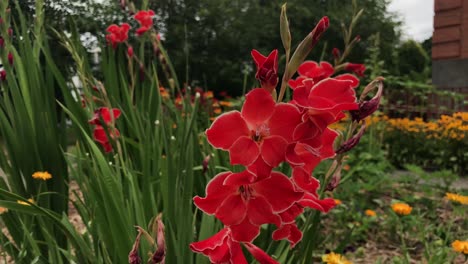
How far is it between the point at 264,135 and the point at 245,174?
0.17 feet

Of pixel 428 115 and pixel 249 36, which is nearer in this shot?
pixel 428 115

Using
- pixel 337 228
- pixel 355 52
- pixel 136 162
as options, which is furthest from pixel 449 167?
pixel 355 52

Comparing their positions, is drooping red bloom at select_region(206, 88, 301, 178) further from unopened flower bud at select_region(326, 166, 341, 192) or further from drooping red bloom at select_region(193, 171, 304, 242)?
unopened flower bud at select_region(326, 166, 341, 192)

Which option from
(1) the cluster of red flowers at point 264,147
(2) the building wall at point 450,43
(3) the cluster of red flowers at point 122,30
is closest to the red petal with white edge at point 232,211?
(1) the cluster of red flowers at point 264,147

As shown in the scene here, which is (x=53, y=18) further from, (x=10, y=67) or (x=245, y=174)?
(x=245, y=174)

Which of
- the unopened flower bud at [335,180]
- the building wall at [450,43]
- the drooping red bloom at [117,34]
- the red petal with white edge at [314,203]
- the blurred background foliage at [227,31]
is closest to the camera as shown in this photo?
the red petal with white edge at [314,203]

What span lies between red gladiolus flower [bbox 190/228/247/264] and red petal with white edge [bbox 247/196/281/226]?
0.14 ft

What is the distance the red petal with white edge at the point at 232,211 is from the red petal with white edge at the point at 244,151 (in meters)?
0.05

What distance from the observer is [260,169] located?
0.53m

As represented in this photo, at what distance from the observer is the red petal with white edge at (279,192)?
0.55 m

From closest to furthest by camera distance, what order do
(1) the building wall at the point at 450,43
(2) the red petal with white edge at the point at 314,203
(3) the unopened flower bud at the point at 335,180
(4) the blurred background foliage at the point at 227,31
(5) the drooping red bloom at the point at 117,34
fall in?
1. (2) the red petal with white edge at the point at 314,203
2. (3) the unopened flower bud at the point at 335,180
3. (5) the drooping red bloom at the point at 117,34
4. (1) the building wall at the point at 450,43
5. (4) the blurred background foliage at the point at 227,31

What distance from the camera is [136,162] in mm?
1797

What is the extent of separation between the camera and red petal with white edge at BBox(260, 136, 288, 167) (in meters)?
0.53

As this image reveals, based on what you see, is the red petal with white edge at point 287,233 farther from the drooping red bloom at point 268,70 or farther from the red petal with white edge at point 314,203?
the drooping red bloom at point 268,70
